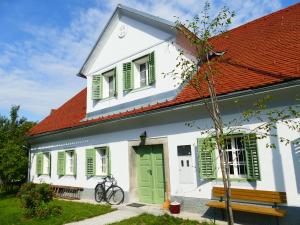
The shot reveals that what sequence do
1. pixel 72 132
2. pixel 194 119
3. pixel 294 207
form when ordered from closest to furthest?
pixel 294 207, pixel 194 119, pixel 72 132

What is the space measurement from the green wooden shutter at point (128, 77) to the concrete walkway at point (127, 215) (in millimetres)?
4800

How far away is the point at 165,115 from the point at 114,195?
4082 millimetres

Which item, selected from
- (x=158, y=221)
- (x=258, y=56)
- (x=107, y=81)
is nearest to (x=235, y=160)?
(x=158, y=221)

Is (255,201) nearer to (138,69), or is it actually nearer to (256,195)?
(256,195)

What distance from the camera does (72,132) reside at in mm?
14445

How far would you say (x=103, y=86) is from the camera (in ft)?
45.4

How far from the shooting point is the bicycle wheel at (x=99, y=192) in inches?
471

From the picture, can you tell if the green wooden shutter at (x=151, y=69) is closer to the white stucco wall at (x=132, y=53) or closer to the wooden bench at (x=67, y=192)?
the white stucco wall at (x=132, y=53)

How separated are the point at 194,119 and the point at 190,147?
2.96 ft

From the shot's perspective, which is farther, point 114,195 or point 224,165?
point 114,195

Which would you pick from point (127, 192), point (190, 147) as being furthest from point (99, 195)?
point (190, 147)

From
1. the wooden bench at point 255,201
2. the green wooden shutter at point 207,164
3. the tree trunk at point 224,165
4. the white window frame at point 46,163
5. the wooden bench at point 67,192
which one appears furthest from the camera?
the white window frame at point 46,163

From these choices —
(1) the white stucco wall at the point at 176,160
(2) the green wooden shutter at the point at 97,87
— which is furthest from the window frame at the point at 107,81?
(1) the white stucco wall at the point at 176,160

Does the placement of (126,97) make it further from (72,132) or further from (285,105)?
(285,105)
